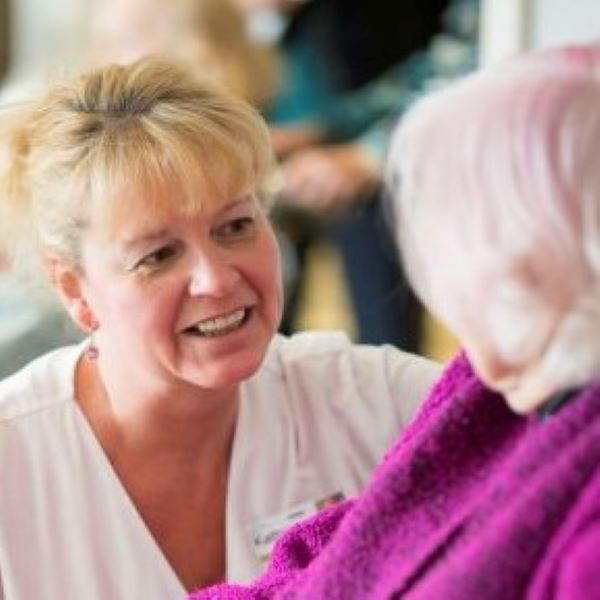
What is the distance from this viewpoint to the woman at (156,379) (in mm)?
1360

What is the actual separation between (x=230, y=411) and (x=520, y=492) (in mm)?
768

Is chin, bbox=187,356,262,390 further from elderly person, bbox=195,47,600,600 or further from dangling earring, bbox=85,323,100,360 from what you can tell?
elderly person, bbox=195,47,600,600

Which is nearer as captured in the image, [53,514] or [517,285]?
[517,285]

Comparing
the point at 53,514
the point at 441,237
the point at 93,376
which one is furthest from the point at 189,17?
the point at 441,237

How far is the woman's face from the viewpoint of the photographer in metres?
1.35

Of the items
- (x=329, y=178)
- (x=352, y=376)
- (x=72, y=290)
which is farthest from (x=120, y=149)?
(x=329, y=178)

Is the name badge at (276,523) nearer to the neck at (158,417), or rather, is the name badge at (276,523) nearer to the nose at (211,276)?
the neck at (158,417)

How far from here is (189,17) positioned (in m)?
2.61

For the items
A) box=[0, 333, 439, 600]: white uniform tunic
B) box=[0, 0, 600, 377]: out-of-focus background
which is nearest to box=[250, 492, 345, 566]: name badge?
box=[0, 333, 439, 600]: white uniform tunic

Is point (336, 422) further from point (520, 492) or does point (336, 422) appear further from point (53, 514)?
point (520, 492)

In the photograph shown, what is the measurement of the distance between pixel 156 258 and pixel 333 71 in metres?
1.70

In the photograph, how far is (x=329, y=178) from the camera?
9.61 ft

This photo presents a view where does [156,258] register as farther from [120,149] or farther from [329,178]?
[329,178]

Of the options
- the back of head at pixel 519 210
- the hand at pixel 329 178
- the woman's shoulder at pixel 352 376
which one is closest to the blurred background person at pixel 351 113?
the hand at pixel 329 178
